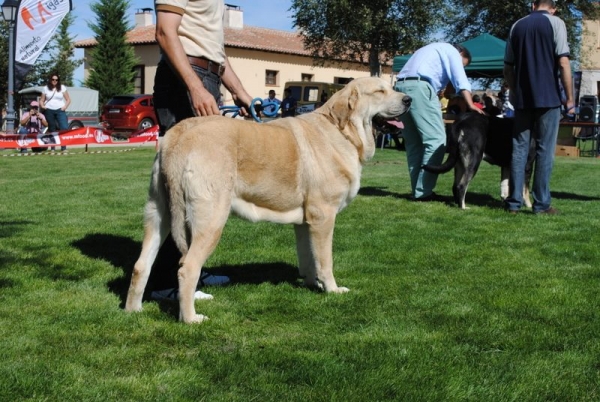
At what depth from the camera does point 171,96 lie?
4.28m

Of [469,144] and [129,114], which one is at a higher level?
[469,144]

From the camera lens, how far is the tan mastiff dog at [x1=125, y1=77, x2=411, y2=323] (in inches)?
143

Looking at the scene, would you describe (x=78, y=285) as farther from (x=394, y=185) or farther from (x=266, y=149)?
(x=394, y=185)

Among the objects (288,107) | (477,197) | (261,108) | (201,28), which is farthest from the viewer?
(288,107)

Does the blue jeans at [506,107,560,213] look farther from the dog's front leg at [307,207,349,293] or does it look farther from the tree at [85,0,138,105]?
the tree at [85,0,138,105]

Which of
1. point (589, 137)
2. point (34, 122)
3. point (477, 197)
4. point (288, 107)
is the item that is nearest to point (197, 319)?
point (477, 197)

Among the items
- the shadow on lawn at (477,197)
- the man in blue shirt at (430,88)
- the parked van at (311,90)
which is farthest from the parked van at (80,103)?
the man in blue shirt at (430,88)

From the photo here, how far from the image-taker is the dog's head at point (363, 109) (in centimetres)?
447

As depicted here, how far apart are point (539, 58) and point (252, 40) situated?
40.3 metres

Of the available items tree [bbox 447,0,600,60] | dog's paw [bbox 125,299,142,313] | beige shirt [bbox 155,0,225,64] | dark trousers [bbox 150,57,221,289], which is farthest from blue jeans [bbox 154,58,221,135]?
tree [bbox 447,0,600,60]

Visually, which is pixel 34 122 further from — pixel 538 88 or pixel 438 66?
pixel 538 88

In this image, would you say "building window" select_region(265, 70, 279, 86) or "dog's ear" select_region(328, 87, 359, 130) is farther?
"building window" select_region(265, 70, 279, 86)

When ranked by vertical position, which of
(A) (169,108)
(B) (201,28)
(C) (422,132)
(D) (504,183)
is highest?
(B) (201,28)

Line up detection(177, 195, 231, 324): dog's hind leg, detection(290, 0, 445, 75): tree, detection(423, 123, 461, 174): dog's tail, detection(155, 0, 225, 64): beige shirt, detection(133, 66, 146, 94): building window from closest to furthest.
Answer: detection(177, 195, 231, 324): dog's hind leg < detection(155, 0, 225, 64): beige shirt < detection(423, 123, 461, 174): dog's tail < detection(290, 0, 445, 75): tree < detection(133, 66, 146, 94): building window
